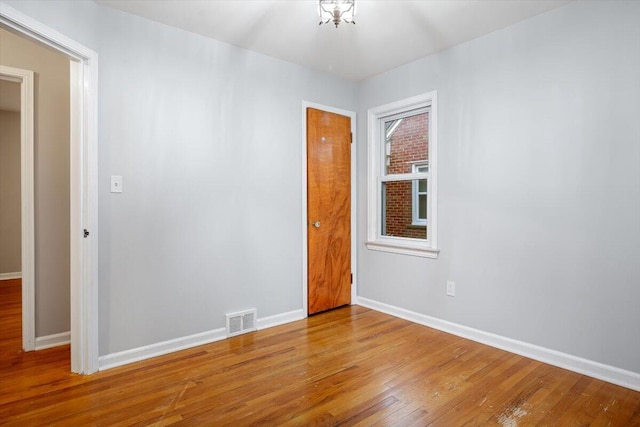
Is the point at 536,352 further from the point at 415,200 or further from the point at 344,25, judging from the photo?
the point at 344,25

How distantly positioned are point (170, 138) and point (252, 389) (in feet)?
6.26

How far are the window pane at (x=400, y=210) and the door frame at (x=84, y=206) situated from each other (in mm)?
2698

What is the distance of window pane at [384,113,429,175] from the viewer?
338cm

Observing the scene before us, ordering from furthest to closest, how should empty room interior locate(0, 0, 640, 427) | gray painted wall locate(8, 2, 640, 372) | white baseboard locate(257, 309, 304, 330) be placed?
white baseboard locate(257, 309, 304, 330)
gray painted wall locate(8, 2, 640, 372)
empty room interior locate(0, 0, 640, 427)

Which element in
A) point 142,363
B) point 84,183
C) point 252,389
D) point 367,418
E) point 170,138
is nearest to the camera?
point 367,418

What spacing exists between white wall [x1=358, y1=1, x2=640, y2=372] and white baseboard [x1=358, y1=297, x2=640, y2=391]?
Answer: 5cm

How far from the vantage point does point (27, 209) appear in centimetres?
267

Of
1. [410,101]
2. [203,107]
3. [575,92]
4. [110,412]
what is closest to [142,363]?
[110,412]

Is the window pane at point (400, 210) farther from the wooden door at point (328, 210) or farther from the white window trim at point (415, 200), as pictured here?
the wooden door at point (328, 210)

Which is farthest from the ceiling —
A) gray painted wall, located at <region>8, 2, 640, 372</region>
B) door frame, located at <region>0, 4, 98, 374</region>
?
door frame, located at <region>0, 4, 98, 374</region>

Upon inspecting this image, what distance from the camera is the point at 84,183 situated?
2.25 metres

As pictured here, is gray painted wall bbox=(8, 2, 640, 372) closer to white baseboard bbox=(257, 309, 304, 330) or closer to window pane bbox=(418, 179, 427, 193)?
white baseboard bbox=(257, 309, 304, 330)

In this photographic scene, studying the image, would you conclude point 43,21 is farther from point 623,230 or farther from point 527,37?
point 623,230

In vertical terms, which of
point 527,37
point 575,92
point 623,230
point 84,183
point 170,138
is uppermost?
point 527,37
